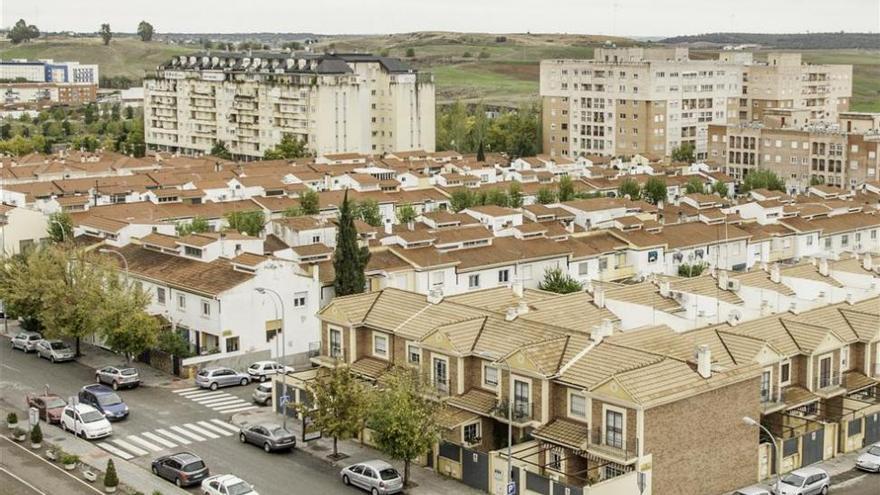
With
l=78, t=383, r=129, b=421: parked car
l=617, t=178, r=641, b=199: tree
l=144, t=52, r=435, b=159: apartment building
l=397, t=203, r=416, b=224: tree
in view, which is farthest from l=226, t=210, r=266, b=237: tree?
l=144, t=52, r=435, b=159: apartment building

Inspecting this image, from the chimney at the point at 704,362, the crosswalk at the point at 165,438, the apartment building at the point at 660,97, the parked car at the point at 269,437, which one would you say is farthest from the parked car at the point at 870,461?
the apartment building at the point at 660,97

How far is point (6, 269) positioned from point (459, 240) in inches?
958

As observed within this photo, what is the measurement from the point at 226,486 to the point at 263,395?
12.2 metres

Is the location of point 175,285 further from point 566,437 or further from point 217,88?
point 217,88

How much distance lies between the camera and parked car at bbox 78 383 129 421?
4622cm

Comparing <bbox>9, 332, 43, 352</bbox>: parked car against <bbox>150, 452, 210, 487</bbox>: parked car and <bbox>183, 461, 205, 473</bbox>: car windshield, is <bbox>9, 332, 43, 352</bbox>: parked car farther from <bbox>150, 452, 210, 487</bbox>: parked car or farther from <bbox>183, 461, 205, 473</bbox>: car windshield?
<bbox>183, 461, 205, 473</bbox>: car windshield

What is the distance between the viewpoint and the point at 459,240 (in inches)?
2689

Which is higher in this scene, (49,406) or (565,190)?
(565,190)

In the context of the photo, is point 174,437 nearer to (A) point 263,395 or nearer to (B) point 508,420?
(A) point 263,395

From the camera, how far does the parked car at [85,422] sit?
43.8 m

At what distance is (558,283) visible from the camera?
2547 inches

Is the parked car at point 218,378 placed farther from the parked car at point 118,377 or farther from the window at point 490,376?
the window at point 490,376

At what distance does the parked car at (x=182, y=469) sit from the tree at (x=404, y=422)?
5744 millimetres

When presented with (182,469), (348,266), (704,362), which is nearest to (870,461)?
(704,362)
